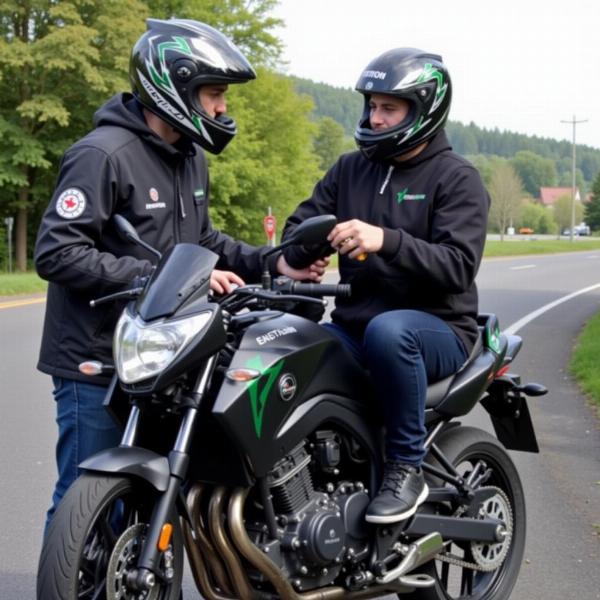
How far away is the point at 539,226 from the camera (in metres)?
135

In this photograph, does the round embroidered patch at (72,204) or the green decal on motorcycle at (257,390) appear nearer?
the green decal on motorcycle at (257,390)

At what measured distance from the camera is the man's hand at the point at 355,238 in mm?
3594

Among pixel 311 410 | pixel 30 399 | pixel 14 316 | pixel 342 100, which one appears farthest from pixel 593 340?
pixel 342 100

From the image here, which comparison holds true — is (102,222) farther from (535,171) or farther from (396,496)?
(535,171)

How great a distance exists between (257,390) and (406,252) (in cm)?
83

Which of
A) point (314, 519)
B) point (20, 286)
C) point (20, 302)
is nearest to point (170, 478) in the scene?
point (314, 519)

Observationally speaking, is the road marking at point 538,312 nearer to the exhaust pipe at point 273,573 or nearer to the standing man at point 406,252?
the standing man at point 406,252

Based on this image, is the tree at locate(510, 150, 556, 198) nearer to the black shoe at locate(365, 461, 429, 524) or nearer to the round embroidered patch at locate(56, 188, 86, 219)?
the black shoe at locate(365, 461, 429, 524)

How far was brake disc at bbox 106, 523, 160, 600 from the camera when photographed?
3023 millimetres

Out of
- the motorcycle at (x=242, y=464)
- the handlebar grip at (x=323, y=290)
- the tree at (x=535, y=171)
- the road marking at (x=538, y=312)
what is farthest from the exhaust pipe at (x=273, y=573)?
the tree at (x=535, y=171)

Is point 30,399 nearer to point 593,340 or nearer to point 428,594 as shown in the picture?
point 428,594

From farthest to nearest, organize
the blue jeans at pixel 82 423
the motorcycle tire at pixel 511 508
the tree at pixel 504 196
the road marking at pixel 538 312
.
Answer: the tree at pixel 504 196
the road marking at pixel 538 312
the motorcycle tire at pixel 511 508
the blue jeans at pixel 82 423

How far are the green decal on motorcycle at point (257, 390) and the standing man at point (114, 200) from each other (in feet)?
0.99

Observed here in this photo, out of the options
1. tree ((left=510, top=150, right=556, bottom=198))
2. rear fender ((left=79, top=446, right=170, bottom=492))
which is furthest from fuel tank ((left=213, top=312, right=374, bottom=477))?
tree ((left=510, top=150, right=556, bottom=198))
